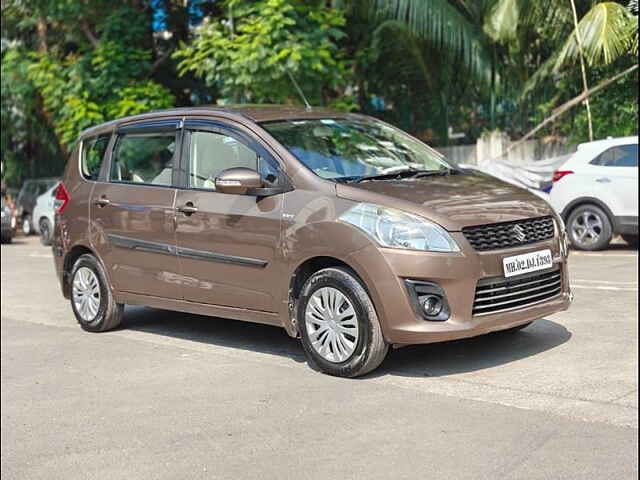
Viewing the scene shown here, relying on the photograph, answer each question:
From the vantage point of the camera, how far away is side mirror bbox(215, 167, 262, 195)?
688 cm

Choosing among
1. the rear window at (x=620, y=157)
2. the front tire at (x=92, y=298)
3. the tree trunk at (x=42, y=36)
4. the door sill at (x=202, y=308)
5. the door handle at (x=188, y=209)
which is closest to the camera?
the door sill at (x=202, y=308)

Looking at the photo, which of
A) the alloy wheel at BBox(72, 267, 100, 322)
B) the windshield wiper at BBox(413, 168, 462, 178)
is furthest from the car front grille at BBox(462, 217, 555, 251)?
the alloy wheel at BBox(72, 267, 100, 322)

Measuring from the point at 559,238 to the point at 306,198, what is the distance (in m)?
1.73

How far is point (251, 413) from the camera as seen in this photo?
5.84 m

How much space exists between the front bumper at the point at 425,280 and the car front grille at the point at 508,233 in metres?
0.07

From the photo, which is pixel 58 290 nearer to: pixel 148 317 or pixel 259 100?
pixel 148 317

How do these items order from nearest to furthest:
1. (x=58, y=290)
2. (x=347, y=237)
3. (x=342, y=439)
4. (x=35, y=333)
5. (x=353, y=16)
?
(x=342, y=439)
(x=347, y=237)
(x=35, y=333)
(x=58, y=290)
(x=353, y=16)

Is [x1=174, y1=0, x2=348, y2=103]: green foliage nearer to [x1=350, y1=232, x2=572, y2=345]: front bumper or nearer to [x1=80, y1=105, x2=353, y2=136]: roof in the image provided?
[x1=80, y1=105, x2=353, y2=136]: roof

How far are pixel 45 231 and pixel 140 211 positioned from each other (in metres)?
15.4

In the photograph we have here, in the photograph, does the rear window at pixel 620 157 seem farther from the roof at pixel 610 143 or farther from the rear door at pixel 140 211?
the rear door at pixel 140 211

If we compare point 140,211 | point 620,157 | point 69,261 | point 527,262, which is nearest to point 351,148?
point 527,262

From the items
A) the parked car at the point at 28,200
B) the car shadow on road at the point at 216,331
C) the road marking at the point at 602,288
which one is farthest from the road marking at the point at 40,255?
the road marking at the point at 602,288

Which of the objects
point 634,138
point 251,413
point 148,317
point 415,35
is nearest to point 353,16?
point 415,35

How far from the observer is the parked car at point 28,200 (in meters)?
27.0
